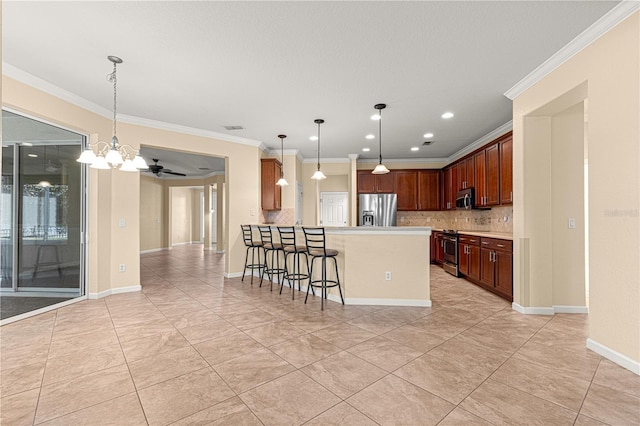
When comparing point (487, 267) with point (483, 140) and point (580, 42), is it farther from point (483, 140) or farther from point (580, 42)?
point (580, 42)

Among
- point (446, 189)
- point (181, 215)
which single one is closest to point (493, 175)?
point (446, 189)

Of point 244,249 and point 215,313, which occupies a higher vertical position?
point 244,249

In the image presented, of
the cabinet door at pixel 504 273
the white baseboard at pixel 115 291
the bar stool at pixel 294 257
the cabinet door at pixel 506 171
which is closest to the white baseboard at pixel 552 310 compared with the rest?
the cabinet door at pixel 504 273

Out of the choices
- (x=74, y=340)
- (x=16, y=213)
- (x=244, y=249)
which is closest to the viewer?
(x=74, y=340)

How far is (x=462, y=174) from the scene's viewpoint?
6.61 meters

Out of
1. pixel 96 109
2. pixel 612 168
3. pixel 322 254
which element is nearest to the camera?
pixel 612 168

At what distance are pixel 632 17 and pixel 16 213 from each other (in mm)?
6752

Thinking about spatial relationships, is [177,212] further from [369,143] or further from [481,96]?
[481,96]

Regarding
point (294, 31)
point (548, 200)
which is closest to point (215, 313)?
point (294, 31)

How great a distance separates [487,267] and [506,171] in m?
1.49

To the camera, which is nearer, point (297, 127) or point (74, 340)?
point (74, 340)

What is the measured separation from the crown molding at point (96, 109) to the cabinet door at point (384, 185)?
3.08m

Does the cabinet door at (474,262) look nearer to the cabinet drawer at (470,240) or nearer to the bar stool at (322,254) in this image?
the cabinet drawer at (470,240)

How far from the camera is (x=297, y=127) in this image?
5.43m
